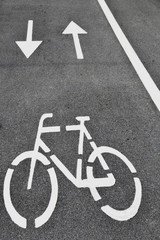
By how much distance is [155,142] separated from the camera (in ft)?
13.5

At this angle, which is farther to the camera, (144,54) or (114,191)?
(144,54)

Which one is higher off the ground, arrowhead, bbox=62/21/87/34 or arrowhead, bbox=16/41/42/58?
arrowhead, bbox=62/21/87/34

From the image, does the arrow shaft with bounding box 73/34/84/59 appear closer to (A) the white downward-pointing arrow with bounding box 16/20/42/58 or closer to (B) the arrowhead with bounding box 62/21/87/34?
(B) the arrowhead with bounding box 62/21/87/34

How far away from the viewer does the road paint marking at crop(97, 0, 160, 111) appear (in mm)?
5008

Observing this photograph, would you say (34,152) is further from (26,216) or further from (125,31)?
(125,31)

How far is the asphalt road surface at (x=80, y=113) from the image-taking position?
10.3ft

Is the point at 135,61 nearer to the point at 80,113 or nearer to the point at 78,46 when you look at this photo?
the point at 78,46

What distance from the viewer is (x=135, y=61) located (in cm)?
583

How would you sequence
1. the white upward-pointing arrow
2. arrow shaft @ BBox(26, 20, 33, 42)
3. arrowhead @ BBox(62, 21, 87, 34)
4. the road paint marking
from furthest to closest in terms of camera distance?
arrowhead @ BBox(62, 21, 87, 34) → arrow shaft @ BBox(26, 20, 33, 42) → the white upward-pointing arrow → the road paint marking

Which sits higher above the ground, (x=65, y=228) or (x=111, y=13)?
(x=111, y=13)

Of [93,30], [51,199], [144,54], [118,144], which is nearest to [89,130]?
[118,144]

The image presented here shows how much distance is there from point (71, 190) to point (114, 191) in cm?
55

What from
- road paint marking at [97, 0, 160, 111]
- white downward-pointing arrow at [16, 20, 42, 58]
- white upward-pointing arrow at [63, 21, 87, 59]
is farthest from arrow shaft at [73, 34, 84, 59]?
road paint marking at [97, 0, 160, 111]

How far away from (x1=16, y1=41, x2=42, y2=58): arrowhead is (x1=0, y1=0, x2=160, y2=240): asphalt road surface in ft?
0.37
